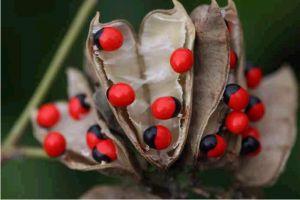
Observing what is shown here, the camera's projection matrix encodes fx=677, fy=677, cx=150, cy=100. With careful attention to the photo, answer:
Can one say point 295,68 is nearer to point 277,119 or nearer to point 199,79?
point 277,119

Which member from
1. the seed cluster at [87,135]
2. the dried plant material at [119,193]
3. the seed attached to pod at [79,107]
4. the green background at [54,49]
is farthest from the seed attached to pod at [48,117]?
the dried plant material at [119,193]

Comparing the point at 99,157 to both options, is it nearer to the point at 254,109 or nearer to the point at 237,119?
the point at 237,119

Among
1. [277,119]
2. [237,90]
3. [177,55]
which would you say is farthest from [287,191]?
[177,55]

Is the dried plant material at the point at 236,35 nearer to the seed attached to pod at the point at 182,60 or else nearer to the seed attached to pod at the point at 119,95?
the seed attached to pod at the point at 182,60

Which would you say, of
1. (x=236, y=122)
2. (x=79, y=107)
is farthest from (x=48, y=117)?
(x=236, y=122)

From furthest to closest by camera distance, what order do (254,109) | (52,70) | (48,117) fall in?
1. (52,70)
2. (48,117)
3. (254,109)

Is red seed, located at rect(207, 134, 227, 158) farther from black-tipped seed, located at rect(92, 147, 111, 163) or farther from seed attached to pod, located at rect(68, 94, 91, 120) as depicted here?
seed attached to pod, located at rect(68, 94, 91, 120)
